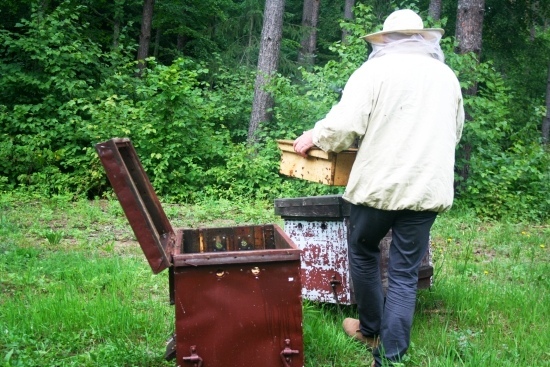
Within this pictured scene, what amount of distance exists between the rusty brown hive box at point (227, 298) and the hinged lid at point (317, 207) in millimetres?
1237

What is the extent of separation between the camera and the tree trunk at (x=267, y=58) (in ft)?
39.8

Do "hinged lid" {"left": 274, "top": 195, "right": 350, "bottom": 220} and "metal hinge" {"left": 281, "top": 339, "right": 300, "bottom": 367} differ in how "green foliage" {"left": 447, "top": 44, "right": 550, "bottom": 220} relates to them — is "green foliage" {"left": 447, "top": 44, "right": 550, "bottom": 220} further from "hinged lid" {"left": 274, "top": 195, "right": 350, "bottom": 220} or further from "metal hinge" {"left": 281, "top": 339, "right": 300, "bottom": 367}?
"metal hinge" {"left": 281, "top": 339, "right": 300, "bottom": 367}

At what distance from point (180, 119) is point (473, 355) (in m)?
7.95

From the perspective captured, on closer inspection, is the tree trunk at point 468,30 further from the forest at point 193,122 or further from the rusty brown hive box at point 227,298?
the rusty brown hive box at point 227,298

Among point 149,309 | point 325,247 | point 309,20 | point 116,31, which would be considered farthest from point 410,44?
point 309,20

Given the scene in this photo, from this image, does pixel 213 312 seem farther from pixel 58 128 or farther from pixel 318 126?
pixel 58 128

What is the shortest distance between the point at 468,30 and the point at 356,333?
317 inches

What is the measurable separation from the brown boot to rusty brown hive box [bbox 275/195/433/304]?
212 millimetres

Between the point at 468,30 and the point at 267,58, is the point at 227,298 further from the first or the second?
the point at 267,58

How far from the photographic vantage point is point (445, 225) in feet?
27.5

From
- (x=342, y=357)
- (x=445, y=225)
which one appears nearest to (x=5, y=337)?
(x=342, y=357)

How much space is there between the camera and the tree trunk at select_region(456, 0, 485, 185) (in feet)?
34.1

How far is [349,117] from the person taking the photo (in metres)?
3.25

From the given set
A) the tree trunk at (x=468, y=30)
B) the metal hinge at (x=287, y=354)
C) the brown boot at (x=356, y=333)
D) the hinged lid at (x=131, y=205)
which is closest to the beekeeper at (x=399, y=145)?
the brown boot at (x=356, y=333)
